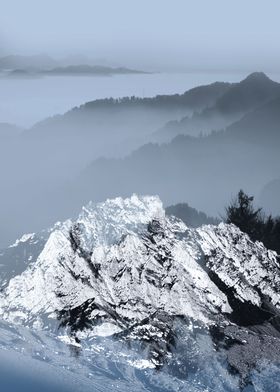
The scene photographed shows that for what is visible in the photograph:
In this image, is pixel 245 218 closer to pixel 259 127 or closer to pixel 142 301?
pixel 142 301

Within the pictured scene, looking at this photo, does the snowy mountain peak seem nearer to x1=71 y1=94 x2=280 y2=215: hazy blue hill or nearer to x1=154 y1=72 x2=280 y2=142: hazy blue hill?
x1=71 y1=94 x2=280 y2=215: hazy blue hill

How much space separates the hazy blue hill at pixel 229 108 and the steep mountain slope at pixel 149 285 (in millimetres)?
45087

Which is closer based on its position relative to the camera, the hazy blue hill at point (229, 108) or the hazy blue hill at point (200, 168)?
the hazy blue hill at point (200, 168)

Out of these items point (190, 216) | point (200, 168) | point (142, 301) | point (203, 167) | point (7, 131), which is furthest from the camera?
point (203, 167)

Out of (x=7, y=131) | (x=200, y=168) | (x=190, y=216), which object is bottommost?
(x=190, y=216)

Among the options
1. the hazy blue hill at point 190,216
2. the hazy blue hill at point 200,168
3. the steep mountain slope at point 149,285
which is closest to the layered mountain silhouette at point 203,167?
the hazy blue hill at point 200,168

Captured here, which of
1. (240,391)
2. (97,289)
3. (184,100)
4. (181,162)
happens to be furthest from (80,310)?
(184,100)

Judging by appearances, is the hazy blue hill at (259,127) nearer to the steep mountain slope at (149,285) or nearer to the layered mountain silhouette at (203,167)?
the layered mountain silhouette at (203,167)

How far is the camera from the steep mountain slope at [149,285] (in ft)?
30.3

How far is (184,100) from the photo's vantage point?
65.1m

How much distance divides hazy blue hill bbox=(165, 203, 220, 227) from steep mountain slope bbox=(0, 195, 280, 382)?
124 centimetres

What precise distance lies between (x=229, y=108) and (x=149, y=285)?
70811 millimetres

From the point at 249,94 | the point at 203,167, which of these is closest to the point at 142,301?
the point at 203,167

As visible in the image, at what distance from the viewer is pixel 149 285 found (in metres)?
9.87
